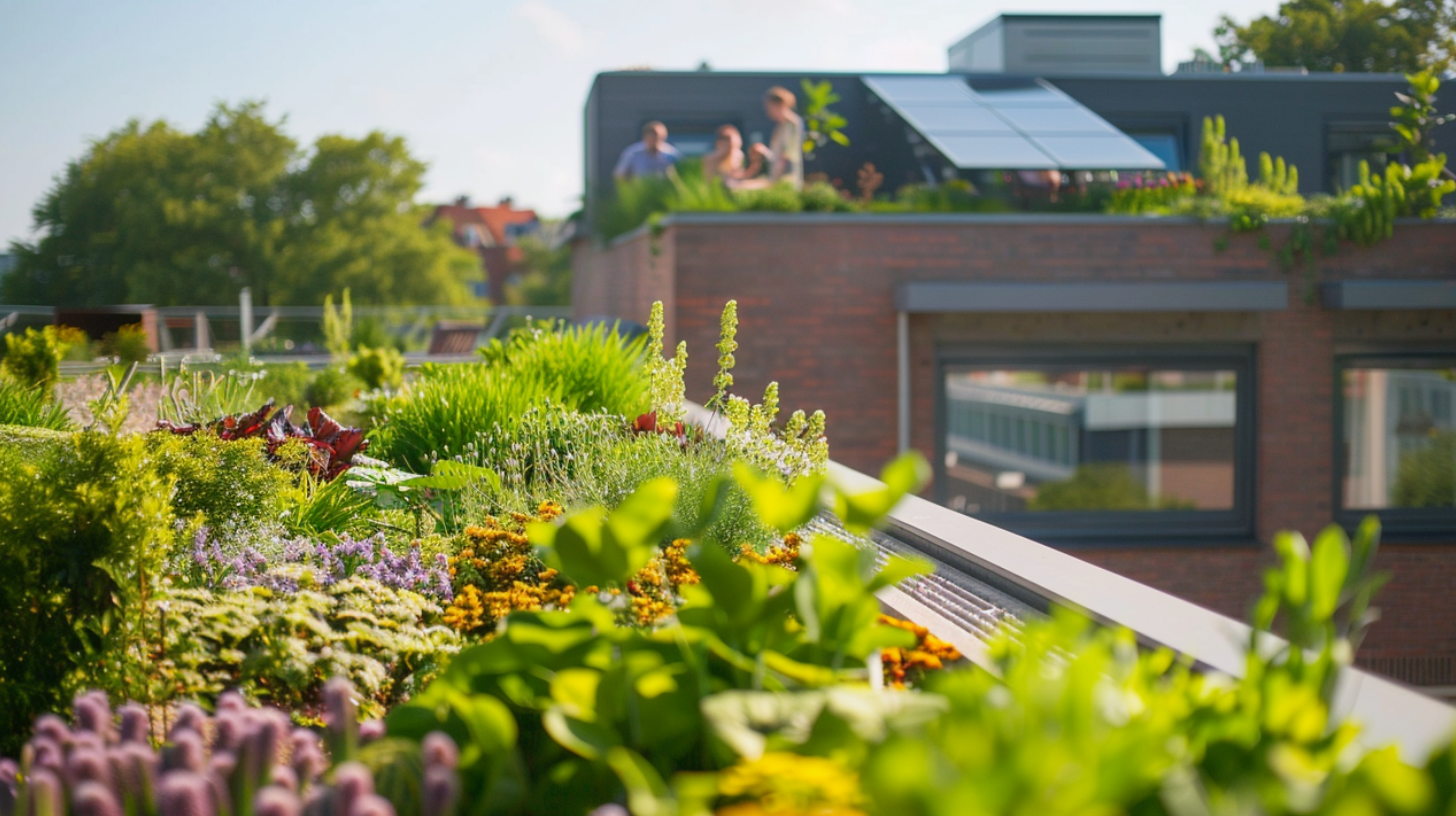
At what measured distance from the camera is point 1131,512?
10055 millimetres

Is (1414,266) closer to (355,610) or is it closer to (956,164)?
(956,164)

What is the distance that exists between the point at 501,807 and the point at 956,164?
32.5 feet

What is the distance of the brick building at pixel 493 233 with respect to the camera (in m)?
72.4

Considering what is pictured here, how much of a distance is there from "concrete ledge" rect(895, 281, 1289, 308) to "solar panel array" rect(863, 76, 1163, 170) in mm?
1438

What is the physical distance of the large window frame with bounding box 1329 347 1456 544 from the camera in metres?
10.2

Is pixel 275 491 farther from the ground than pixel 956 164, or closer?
closer

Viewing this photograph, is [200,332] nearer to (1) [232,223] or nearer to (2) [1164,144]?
(2) [1164,144]

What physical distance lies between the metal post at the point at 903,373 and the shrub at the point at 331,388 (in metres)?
4.51

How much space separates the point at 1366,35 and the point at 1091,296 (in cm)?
1676

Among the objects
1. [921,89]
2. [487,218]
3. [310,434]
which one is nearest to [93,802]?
[310,434]

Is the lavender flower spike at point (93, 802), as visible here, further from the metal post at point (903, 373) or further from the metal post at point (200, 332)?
the metal post at point (200, 332)

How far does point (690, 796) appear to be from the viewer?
110cm

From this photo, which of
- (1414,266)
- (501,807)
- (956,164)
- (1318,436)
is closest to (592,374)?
(501,807)

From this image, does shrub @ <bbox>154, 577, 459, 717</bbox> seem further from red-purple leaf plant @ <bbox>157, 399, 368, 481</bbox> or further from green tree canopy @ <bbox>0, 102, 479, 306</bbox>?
green tree canopy @ <bbox>0, 102, 479, 306</bbox>
